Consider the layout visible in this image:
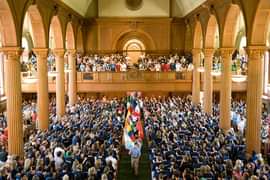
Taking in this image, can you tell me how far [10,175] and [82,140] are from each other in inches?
220

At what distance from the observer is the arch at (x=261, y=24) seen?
16661 millimetres

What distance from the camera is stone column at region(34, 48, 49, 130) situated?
23.5 m

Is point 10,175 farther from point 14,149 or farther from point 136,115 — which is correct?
point 136,115

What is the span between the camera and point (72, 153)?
17.1m

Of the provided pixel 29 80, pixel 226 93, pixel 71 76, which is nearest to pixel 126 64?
pixel 71 76

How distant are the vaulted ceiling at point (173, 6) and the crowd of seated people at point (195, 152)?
9681 mm

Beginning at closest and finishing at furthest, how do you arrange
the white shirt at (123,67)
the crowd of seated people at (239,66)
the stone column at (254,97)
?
the stone column at (254,97), the crowd of seated people at (239,66), the white shirt at (123,67)

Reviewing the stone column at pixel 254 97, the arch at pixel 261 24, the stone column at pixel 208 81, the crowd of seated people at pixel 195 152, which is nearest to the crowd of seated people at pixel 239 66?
the stone column at pixel 208 81

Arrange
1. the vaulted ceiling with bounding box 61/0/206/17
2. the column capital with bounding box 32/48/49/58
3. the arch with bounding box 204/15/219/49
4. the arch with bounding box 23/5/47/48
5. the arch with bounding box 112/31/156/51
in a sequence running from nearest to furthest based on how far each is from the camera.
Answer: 1. the arch with bounding box 23/5/47/48
2. the column capital with bounding box 32/48/49/58
3. the arch with bounding box 204/15/219/49
4. the vaulted ceiling with bounding box 61/0/206/17
5. the arch with bounding box 112/31/156/51

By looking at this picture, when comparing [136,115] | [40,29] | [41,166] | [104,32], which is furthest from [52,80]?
[41,166]

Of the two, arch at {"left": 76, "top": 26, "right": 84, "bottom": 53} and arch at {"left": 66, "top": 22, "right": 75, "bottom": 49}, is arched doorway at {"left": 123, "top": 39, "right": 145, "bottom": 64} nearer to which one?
arch at {"left": 76, "top": 26, "right": 84, "bottom": 53}

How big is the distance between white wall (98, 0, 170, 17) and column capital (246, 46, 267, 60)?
21881mm

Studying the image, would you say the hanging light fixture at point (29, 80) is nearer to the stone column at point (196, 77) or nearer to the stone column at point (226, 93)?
the stone column at point (196, 77)

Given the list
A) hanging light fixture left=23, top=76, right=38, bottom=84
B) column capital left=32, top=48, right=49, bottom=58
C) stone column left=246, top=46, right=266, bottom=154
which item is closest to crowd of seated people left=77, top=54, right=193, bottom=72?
hanging light fixture left=23, top=76, right=38, bottom=84
